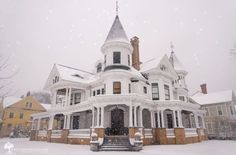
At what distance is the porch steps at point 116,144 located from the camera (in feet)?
46.9

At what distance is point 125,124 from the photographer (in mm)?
18922

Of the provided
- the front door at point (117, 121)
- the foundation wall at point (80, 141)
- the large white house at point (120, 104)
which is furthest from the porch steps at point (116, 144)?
the foundation wall at point (80, 141)

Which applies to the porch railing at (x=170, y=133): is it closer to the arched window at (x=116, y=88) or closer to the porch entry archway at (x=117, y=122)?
the porch entry archway at (x=117, y=122)

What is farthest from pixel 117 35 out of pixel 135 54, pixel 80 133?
pixel 80 133

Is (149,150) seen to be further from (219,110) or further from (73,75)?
(219,110)

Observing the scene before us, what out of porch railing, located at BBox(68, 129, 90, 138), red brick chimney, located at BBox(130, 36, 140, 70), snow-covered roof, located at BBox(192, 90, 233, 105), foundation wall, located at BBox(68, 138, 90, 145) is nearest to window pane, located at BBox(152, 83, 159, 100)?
red brick chimney, located at BBox(130, 36, 140, 70)

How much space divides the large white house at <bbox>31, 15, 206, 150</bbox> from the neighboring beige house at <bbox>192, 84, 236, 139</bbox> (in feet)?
31.9

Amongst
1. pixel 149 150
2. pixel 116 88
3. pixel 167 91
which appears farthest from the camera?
pixel 167 91

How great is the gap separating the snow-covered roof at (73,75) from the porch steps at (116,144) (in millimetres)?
10700

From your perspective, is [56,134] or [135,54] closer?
[56,134]

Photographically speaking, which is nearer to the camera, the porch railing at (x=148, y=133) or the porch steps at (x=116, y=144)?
the porch steps at (x=116, y=144)

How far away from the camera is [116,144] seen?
15.1 meters

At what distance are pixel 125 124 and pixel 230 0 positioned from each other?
1391cm

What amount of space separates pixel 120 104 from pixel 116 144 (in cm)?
396
